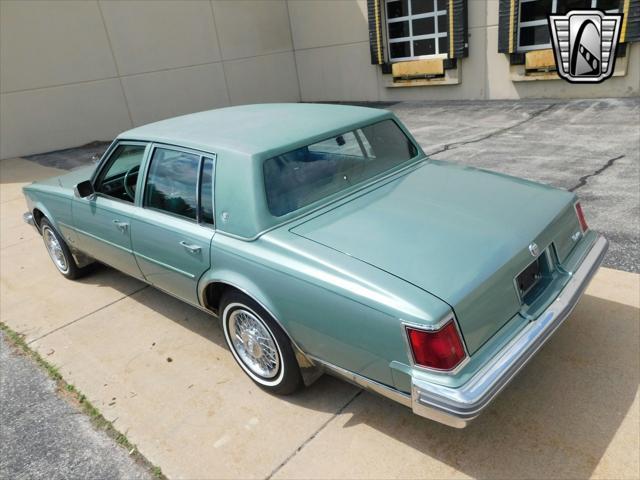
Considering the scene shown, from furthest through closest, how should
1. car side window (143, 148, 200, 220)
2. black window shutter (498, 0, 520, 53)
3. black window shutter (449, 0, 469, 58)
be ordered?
black window shutter (449, 0, 469, 58) < black window shutter (498, 0, 520, 53) < car side window (143, 148, 200, 220)

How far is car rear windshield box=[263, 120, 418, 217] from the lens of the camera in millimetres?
3018

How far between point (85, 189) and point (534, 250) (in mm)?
3388

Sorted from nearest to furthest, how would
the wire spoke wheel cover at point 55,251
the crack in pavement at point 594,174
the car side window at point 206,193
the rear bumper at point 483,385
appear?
the rear bumper at point 483,385 → the car side window at point 206,193 → the wire spoke wheel cover at point 55,251 → the crack in pavement at point 594,174

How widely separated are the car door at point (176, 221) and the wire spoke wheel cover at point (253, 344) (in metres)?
0.35

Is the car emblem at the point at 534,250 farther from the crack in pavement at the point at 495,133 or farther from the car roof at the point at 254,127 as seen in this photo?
the crack in pavement at the point at 495,133

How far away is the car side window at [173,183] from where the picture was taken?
3.29 m

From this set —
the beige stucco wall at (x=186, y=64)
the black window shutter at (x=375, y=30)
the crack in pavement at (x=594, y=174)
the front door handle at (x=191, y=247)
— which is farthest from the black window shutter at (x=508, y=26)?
the front door handle at (x=191, y=247)

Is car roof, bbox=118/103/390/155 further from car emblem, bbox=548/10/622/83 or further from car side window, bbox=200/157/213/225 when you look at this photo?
car emblem, bbox=548/10/622/83

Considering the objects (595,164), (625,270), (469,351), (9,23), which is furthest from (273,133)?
(9,23)

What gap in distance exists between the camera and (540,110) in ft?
34.2

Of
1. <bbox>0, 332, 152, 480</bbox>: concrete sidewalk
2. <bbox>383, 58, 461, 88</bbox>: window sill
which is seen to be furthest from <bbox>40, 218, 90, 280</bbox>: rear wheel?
<bbox>383, 58, 461, 88</bbox>: window sill

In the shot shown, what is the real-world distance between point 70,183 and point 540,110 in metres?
9.28

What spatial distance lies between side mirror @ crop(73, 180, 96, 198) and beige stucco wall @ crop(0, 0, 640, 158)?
936cm

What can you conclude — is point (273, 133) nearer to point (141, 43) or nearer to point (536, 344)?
point (536, 344)
